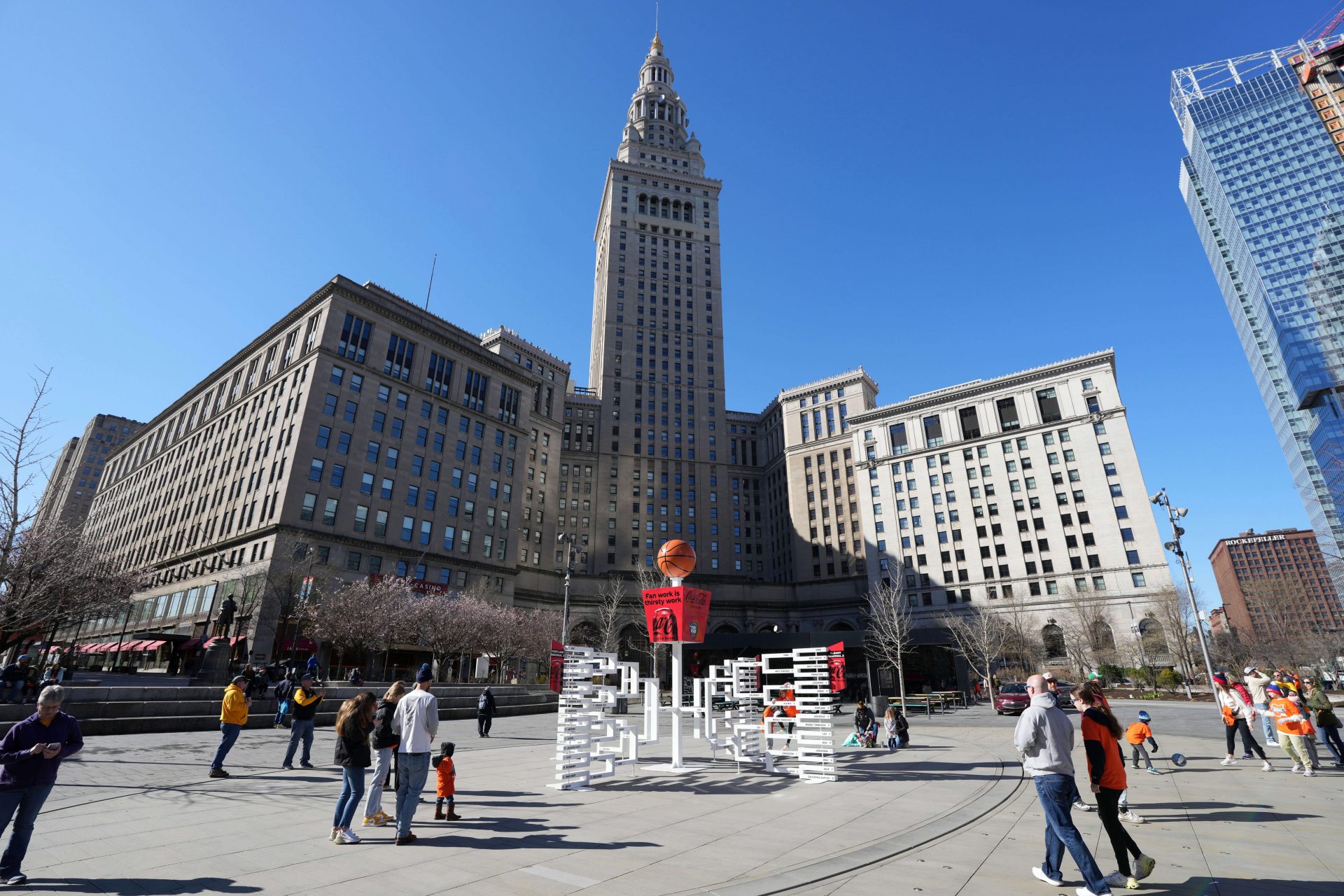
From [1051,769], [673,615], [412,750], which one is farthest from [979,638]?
[412,750]

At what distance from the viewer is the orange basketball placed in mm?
15516

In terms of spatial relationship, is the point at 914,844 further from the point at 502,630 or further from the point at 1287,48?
the point at 1287,48

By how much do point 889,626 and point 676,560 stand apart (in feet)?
160

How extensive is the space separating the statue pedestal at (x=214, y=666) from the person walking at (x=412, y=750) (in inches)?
1133

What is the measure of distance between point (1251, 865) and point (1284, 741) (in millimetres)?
9530

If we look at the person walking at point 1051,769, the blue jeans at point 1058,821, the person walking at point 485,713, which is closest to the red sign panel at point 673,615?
the person walking at point 1051,769

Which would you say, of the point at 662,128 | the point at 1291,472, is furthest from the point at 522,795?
the point at 1291,472

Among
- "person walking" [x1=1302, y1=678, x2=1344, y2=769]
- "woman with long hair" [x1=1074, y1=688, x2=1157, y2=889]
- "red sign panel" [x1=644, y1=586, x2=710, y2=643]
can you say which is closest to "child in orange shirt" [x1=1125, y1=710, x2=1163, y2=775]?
"person walking" [x1=1302, y1=678, x2=1344, y2=769]

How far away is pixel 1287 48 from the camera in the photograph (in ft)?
429

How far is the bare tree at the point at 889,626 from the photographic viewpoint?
171ft

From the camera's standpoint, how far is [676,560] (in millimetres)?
15586

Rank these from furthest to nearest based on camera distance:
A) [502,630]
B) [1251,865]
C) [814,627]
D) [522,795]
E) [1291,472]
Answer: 1. [1291,472]
2. [814,627]
3. [502,630]
4. [522,795]
5. [1251,865]

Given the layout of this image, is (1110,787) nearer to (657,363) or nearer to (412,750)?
(412,750)

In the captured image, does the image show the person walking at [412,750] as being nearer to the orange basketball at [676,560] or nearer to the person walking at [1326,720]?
the orange basketball at [676,560]
